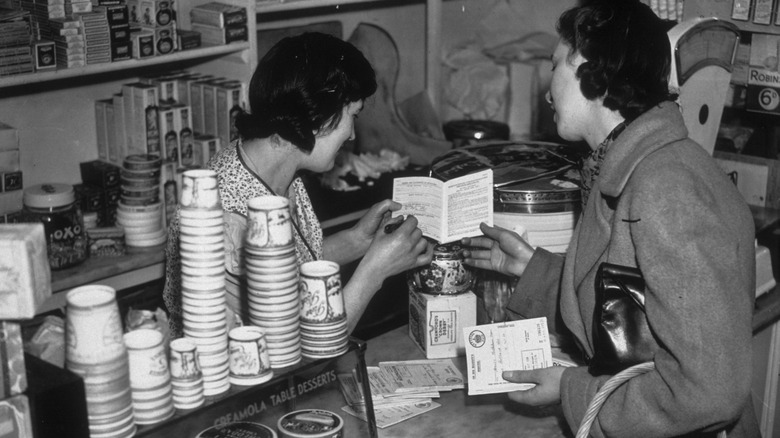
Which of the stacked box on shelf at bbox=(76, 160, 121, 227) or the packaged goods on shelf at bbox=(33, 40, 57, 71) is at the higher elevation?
the packaged goods on shelf at bbox=(33, 40, 57, 71)

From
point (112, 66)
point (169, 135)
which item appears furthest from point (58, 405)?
point (169, 135)

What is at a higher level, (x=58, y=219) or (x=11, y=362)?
(x=11, y=362)

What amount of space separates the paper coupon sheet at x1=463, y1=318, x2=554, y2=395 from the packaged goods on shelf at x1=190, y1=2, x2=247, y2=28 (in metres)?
1.90

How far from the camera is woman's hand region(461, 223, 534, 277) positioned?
2143 mm

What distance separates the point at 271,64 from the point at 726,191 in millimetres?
1100

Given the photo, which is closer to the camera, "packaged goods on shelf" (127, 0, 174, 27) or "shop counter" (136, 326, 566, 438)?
"shop counter" (136, 326, 566, 438)

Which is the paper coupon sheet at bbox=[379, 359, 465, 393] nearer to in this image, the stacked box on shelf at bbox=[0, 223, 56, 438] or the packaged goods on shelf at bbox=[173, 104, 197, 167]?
the stacked box on shelf at bbox=[0, 223, 56, 438]

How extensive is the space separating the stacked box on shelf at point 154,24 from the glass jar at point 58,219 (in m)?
0.58

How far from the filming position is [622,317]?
1.64m

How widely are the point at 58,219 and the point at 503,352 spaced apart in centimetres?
170

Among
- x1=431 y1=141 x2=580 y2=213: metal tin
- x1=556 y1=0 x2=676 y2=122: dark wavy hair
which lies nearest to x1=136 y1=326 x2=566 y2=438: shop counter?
x1=431 y1=141 x2=580 y2=213: metal tin

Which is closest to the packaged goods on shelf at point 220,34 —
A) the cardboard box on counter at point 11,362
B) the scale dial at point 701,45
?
the scale dial at point 701,45

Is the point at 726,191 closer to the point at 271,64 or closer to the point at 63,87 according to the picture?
the point at 271,64

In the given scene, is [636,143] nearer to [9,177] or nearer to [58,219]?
[58,219]
